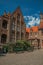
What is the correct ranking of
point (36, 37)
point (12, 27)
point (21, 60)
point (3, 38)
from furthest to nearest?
point (36, 37), point (12, 27), point (3, 38), point (21, 60)

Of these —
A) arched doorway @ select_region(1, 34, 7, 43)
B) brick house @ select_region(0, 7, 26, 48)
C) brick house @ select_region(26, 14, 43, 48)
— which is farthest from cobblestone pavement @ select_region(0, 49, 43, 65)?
brick house @ select_region(26, 14, 43, 48)

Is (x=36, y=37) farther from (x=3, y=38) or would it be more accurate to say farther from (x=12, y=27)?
(x=3, y=38)

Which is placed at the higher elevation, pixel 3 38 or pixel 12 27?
pixel 12 27

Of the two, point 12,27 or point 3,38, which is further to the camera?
point 12,27

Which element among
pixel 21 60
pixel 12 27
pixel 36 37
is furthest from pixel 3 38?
pixel 21 60

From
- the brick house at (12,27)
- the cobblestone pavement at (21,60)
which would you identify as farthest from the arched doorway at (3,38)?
the cobblestone pavement at (21,60)

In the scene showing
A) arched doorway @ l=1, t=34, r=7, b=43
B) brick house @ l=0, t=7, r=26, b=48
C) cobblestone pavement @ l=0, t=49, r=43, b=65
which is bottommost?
cobblestone pavement @ l=0, t=49, r=43, b=65

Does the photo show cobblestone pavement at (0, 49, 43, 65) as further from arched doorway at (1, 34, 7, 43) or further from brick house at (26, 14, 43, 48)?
brick house at (26, 14, 43, 48)

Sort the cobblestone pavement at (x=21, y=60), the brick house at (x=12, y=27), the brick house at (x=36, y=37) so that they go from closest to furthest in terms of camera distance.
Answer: the cobblestone pavement at (x=21, y=60) < the brick house at (x=12, y=27) < the brick house at (x=36, y=37)

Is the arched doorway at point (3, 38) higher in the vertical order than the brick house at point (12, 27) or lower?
lower

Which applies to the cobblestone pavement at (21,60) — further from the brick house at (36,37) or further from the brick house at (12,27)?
the brick house at (36,37)

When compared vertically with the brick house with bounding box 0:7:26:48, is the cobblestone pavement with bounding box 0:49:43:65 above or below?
below

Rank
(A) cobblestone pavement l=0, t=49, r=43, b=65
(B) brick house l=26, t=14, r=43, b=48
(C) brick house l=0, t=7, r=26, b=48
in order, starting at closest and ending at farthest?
1. (A) cobblestone pavement l=0, t=49, r=43, b=65
2. (C) brick house l=0, t=7, r=26, b=48
3. (B) brick house l=26, t=14, r=43, b=48

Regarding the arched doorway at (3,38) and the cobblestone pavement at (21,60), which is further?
the arched doorway at (3,38)
